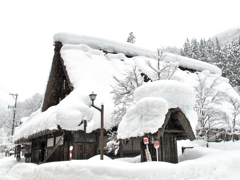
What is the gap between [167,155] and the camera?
8227 millimetres

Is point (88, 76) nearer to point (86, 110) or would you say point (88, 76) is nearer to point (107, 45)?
point (86, 110)

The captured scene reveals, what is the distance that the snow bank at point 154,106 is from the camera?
23.6ft

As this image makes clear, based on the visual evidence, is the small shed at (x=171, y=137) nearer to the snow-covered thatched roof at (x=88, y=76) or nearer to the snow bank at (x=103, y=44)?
the snow-covered thatched roof at (x=88, y=76)

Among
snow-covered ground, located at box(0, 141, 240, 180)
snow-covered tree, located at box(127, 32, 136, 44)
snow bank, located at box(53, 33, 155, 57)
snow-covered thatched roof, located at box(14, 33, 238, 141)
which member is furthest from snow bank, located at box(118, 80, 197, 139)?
snow-covered tree, located at box(127, 32, 136, 44)

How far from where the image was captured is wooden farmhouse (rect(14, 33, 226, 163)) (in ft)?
27.2

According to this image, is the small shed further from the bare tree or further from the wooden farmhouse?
the bare tree

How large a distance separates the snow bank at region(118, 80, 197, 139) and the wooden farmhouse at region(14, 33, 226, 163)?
5.3 inches

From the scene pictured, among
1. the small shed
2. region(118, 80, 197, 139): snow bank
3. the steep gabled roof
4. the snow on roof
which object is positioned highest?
the snow on roof

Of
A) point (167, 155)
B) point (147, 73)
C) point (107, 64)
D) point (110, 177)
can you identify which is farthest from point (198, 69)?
point (110, 177)

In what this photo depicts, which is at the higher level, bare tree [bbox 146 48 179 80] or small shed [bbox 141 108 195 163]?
bare tree [bbox 146 48 179 80]

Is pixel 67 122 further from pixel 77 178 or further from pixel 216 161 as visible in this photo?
pixel 216 161

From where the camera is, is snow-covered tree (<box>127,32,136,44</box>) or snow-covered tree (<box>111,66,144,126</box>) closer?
snow-covered tree (<box>111,66,144,126</box>)

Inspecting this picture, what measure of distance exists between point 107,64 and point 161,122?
9400 millimetres

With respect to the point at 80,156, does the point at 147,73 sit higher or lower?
higher
